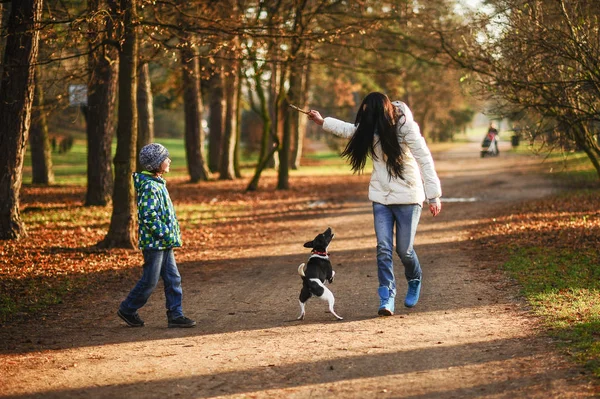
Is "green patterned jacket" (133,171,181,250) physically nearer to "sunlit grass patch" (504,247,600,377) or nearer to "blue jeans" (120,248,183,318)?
"blue jeans" (120,248,183,318)

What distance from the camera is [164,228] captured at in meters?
7.94

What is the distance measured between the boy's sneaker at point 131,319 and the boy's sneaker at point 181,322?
0.37 metres

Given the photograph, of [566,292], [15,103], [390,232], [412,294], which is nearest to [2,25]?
[15,103]

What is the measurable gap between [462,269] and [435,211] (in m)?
3.45

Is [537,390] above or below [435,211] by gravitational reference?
below

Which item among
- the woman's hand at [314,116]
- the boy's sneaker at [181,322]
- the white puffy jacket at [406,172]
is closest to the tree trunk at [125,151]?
the boy's sneaker at [181,322]

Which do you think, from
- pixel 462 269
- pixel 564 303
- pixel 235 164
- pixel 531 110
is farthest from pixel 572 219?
pixel 235 164

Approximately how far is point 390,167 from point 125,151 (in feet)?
21.9

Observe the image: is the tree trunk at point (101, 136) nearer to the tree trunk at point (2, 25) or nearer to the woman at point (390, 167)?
the tree trunk at point (2, 25)

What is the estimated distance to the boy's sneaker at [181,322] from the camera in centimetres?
802

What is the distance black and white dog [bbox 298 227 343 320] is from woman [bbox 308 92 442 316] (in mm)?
578

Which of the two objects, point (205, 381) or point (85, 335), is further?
point (85, 335)

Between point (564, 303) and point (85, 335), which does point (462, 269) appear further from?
point (85, 335)

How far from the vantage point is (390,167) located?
808 centimetres
